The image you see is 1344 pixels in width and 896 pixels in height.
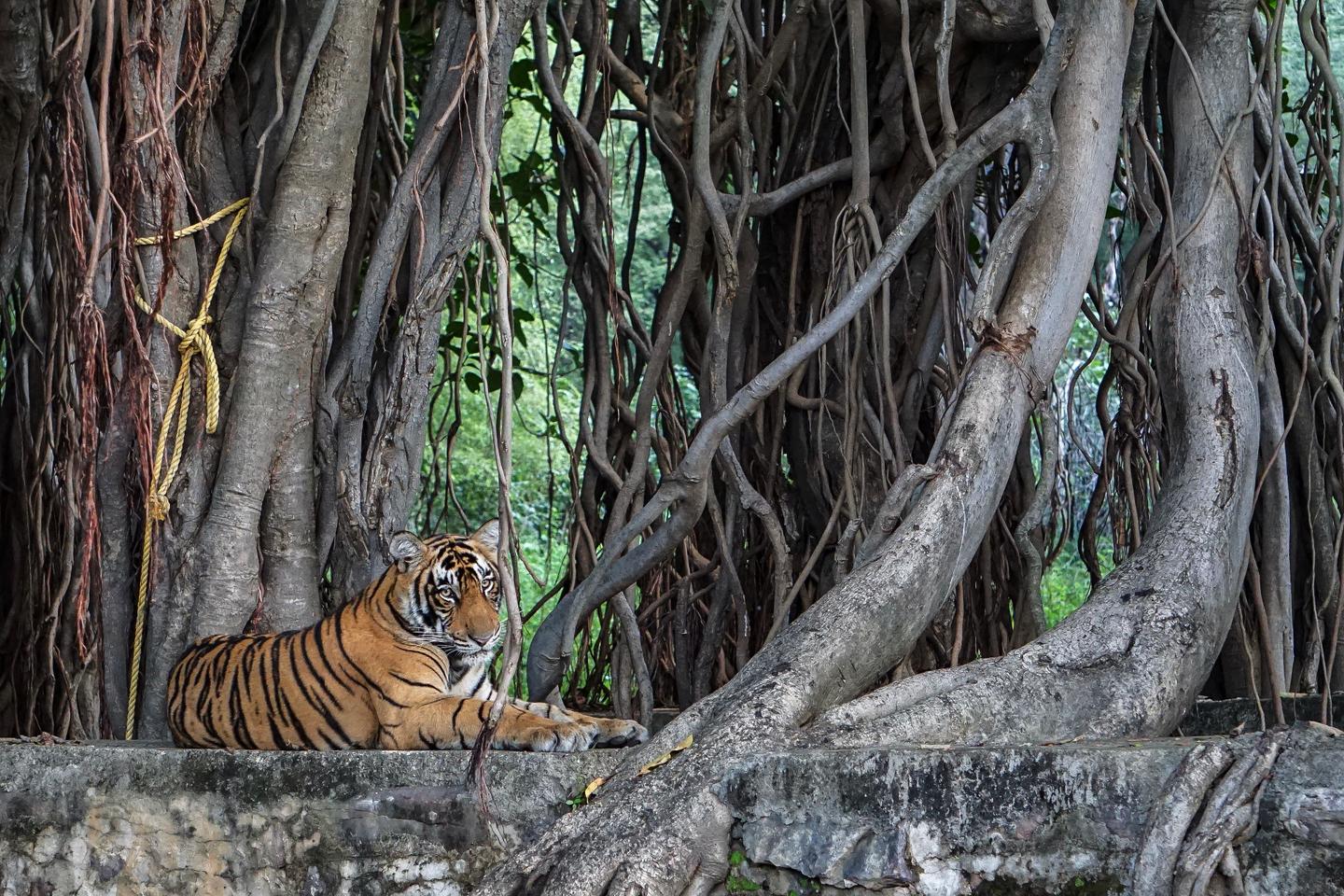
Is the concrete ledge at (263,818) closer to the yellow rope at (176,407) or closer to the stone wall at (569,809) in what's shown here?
the stone wall at (569,809)

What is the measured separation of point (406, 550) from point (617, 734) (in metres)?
0.73

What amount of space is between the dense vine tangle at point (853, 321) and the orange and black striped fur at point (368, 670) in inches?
15.5

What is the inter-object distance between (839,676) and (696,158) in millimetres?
1852

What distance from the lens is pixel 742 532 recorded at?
4.55 meters

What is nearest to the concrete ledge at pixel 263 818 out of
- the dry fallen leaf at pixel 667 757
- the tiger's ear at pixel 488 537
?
the dry fallen leaf at pixel 667 757

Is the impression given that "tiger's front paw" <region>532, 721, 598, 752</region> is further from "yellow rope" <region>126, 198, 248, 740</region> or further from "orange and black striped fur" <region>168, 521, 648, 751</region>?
"yellow rope" <region>126, 198, 248, 740</region>

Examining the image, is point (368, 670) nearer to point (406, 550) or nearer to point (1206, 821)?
point (406, 550)

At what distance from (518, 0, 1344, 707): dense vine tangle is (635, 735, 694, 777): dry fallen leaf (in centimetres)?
111

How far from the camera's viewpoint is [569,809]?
2646 mm

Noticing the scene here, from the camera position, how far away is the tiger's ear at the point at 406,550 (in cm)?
340

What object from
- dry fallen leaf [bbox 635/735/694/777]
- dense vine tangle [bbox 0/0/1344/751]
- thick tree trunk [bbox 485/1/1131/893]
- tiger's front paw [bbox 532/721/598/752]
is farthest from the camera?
dense vine tangle [bbox 0/0/1344/751]

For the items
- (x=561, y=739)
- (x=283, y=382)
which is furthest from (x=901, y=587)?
(x=283, y=382)

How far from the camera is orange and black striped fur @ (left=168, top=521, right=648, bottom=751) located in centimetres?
328

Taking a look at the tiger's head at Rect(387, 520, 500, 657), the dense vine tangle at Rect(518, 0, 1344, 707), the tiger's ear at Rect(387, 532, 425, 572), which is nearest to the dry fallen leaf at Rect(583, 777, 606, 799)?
the tiger's head at Rect(387, 520, 500, 657)
